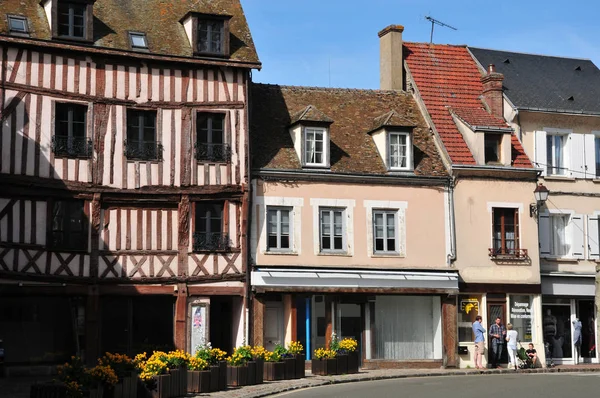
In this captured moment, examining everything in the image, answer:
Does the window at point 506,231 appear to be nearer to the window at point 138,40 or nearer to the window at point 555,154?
the window at point 555,154

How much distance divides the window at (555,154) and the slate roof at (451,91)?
1.31 m

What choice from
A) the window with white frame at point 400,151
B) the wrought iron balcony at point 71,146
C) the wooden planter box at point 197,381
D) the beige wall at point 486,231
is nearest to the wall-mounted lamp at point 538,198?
the beige wall at point 486,231

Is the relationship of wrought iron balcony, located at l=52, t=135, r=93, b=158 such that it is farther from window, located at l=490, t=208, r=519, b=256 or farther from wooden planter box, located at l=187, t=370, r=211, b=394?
window, located at l=490, t=208, r=519, b=256

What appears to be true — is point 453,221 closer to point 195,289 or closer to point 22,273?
point 195,289

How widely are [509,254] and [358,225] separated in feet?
15.8

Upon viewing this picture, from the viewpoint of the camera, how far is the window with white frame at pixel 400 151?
2977cm

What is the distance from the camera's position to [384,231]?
96.1 feet

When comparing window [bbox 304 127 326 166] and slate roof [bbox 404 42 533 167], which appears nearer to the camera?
window [bbox 304 127 326 166]

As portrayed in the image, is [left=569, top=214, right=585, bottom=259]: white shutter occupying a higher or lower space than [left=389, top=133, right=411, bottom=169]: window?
lower

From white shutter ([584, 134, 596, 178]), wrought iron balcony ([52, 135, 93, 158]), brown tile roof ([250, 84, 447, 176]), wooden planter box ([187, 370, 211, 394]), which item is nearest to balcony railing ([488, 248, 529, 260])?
brown tile roof ([250, 84, 447, 176])

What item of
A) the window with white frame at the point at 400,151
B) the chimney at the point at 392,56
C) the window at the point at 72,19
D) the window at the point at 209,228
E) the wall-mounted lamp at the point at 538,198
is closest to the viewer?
the window at the point at 72,19

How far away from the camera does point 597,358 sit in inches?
1251

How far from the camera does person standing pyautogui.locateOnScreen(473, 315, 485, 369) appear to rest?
28781mm

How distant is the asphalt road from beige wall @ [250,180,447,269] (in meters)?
5.00
